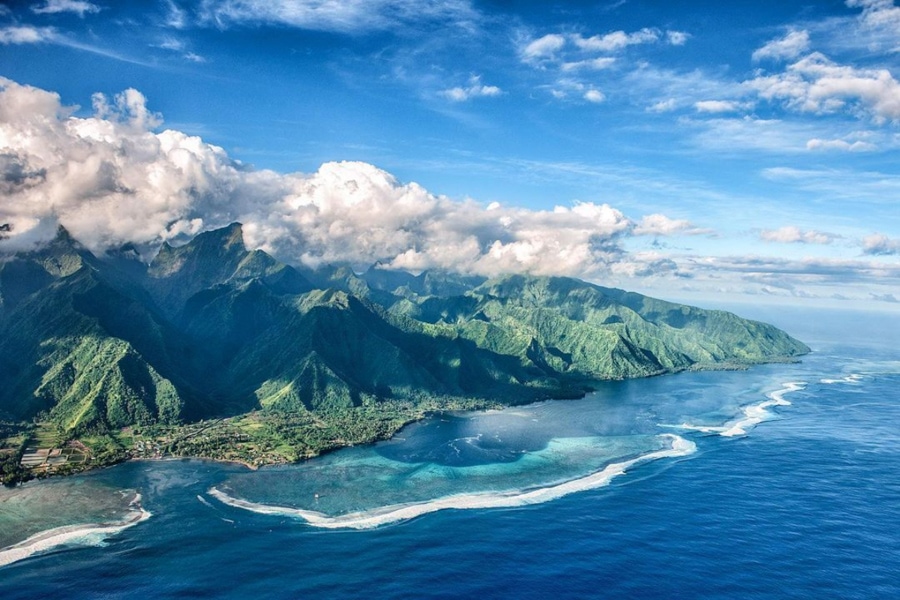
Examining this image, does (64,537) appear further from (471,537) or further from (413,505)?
(471,537)

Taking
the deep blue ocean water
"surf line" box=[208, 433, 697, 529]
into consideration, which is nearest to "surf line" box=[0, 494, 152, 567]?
the deep blue ocean water

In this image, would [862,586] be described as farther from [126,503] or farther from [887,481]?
[126,503]

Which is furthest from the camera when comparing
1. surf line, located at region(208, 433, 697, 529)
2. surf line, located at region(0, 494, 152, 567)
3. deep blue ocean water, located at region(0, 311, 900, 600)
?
surf line, located at region(208, 433, 697, 529)

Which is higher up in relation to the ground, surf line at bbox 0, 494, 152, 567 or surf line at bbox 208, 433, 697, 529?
surf line at bbox 0, 494, 152, 567

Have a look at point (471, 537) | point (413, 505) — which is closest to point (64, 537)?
point (413, 505)

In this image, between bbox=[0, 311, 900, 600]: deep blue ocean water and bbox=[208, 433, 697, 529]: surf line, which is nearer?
bbox=[0, 311, 900, 600]: deep blue ocean water

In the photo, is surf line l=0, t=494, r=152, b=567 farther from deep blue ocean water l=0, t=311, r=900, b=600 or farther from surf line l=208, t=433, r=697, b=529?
surf line l=208, t=433, r=697, b=529

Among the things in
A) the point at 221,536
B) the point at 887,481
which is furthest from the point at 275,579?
the point at 887,481

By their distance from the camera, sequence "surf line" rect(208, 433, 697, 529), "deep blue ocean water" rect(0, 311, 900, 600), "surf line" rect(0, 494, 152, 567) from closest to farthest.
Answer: "deep blue ocean water" rect(0, 311, 900, 600) → "surf line" rect(0, 494, 152, 567) → "surf line" rect(208, 433, 697, 529)
